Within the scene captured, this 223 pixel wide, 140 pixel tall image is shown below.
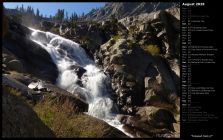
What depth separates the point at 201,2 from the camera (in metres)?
6.73

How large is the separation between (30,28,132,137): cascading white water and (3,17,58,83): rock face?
1.05m

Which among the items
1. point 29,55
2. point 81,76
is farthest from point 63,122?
point 81,76

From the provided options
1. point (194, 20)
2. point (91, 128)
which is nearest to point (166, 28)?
point (91, 128)

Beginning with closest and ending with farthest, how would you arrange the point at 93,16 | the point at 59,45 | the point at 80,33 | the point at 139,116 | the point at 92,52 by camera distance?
the point at 139,116, the point at 59,45, the point at 92,52, the point at 80,33, the point at 93,16

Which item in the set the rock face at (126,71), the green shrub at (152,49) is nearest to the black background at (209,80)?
the rock face at (126,71)

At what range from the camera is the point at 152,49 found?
45.0m

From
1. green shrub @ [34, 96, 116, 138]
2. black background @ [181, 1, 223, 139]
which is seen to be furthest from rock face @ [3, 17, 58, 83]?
black background @ [181, 1, 223, 139]

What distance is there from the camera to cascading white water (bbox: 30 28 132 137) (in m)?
33.3

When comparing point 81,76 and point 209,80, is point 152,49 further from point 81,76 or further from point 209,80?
point 209,80

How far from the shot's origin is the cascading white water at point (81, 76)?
3328cm

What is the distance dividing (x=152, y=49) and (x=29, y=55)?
593 inches

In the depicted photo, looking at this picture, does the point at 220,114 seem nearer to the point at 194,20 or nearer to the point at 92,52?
the point at 194,20

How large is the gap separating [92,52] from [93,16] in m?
150

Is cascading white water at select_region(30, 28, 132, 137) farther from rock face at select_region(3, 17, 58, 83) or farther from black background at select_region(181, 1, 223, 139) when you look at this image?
black background at select_region(181, 1, 223, 139)
